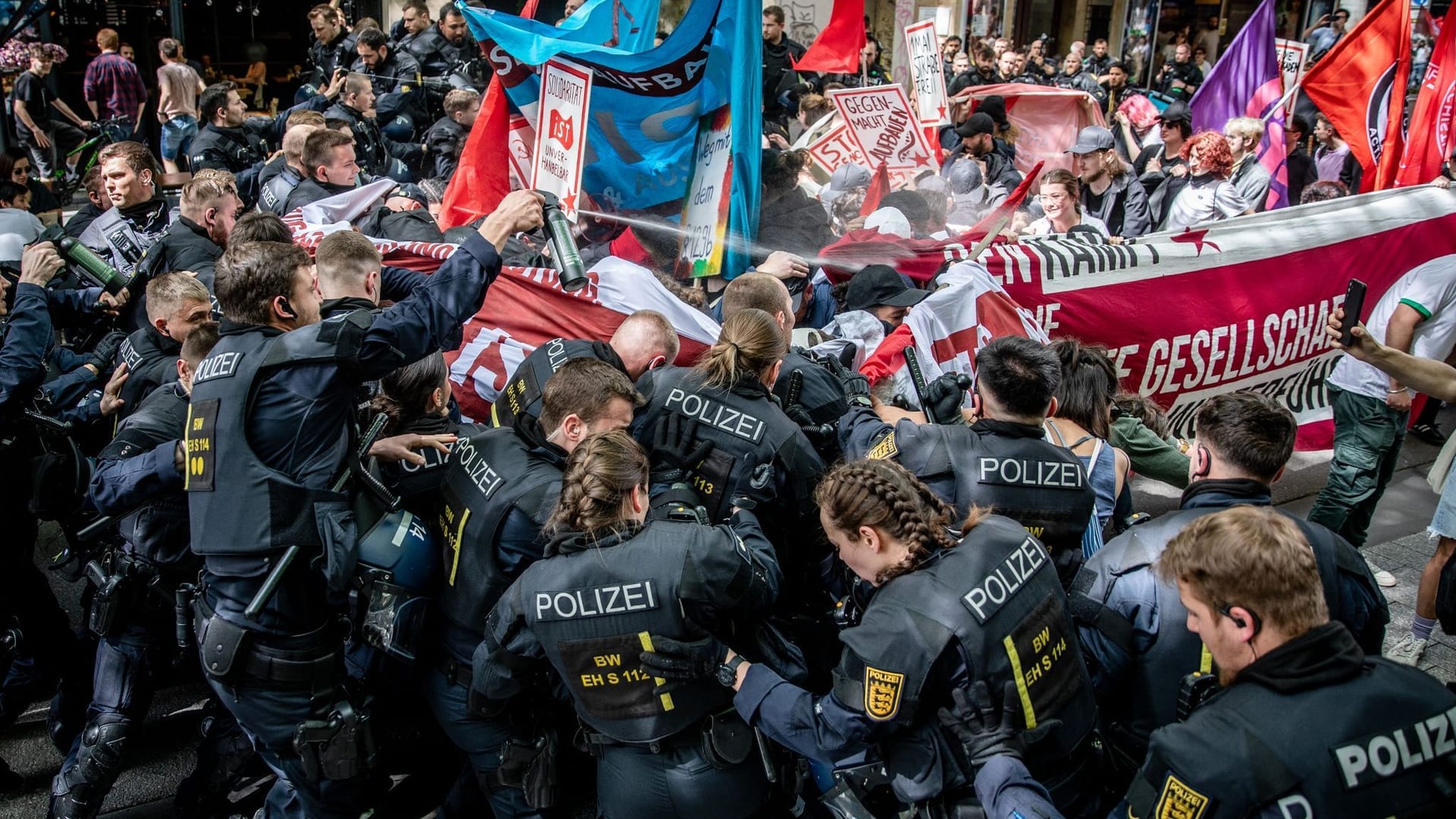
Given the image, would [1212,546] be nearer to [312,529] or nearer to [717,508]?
[717,508]

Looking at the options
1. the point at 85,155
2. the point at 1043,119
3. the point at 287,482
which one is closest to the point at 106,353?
the point at 287,482

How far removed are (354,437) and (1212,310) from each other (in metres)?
4.88

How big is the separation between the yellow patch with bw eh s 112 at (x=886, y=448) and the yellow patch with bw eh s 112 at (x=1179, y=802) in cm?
158

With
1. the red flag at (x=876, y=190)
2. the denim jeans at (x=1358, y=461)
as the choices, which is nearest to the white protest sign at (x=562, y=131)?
the red flag at (x=876, y=190)

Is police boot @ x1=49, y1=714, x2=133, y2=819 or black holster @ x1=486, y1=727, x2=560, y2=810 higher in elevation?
black holster @ x1=486, y1=727, x2=560, y2=810

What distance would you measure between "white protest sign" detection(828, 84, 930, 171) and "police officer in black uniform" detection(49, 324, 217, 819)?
5.75 meters

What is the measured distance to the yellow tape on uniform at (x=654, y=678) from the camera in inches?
112

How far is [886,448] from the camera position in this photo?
3639mm

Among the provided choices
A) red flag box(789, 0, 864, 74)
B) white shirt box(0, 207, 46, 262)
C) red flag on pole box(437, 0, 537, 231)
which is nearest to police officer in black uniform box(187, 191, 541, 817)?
red flag on pole box(437, 0, 537, 231)

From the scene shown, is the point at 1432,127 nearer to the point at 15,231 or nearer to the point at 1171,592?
the point at 1171,592

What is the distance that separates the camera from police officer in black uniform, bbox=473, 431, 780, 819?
9.27 feet

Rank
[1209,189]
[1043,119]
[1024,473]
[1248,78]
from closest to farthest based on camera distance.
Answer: [1024,473], [1209,189], [1248,78], [1043,119]

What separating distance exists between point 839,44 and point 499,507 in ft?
28.8

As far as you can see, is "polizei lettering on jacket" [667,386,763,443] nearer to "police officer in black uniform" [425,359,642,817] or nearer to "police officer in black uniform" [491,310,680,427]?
"police officer in black uniform" [425,359,642,817]
